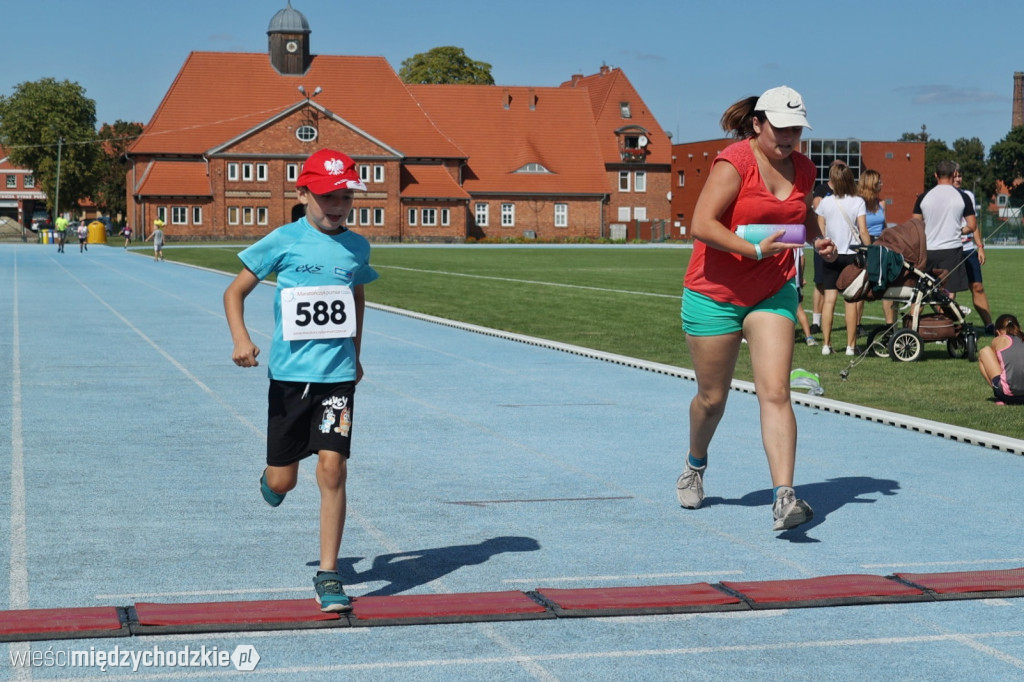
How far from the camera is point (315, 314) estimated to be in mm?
5355

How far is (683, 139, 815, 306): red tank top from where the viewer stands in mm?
6742

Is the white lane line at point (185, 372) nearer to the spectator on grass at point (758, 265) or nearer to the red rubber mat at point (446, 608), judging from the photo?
the spectator on grass at point (758, 265)

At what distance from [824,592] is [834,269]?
10.4 m

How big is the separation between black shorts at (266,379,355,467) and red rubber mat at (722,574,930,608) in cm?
170

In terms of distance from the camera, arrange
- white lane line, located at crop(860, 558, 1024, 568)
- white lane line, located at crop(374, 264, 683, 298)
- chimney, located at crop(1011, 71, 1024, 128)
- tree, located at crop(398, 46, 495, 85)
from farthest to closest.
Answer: chimney, located at crop(1011, 71, 1024, 128), tree, located at crop(398, 46, 495, 85), white lane line, located at crop(374, 264, 683, 298), white lane line, located at crop(860, 558, 1024, 568)

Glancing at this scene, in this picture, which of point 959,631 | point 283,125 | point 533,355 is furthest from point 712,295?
point 283,125

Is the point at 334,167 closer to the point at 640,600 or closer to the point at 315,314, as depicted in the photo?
the point at 315,314

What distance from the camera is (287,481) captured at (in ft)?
18.3

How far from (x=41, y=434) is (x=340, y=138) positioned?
7930cm

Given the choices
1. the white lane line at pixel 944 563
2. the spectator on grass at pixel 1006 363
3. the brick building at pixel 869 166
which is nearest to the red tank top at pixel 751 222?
the white lane line at pixel 944 563

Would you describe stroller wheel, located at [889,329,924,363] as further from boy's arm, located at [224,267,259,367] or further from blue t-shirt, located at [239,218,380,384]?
boy's arm, located at [224,267,259,367]

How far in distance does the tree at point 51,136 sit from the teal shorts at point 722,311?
11602cm

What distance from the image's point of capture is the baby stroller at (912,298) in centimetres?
1456

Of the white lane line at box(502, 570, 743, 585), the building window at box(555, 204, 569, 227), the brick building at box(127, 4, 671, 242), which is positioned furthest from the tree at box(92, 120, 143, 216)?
the white lane line at box(502, 570, 743, 585)
